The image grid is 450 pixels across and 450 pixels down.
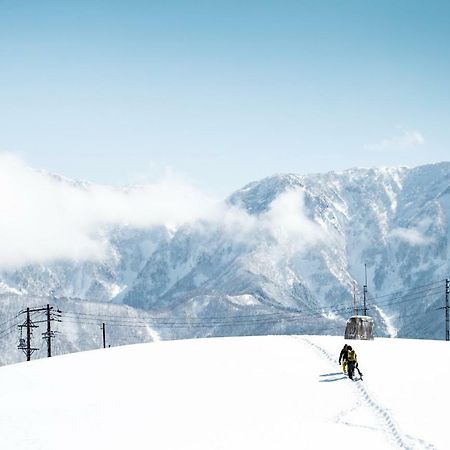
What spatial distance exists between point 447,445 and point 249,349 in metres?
25.2

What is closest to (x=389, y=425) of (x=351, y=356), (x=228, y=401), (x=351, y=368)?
(x=228, y=401)

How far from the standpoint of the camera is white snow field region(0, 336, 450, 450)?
2666cm

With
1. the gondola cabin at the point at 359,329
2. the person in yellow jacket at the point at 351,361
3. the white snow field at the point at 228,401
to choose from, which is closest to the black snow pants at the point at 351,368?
the person in yellow jacket at the point at 351,361

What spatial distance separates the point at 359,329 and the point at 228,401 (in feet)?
99.9

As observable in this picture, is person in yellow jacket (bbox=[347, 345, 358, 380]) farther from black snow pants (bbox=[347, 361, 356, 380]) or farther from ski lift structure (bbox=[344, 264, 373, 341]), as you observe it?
ski lift structure (bbox=[344, 264, 373, 341])

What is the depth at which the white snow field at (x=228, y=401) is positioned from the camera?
26656 millimetres

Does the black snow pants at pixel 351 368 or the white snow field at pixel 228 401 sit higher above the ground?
the black snow pants at pixel 351 368

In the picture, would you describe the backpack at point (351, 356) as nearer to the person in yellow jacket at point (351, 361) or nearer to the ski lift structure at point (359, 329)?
the person in yellow jacket at point (351, 361)

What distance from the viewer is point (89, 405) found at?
33438mm

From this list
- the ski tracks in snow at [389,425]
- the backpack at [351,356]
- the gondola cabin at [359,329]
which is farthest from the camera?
the gondola cabin at [359,329]

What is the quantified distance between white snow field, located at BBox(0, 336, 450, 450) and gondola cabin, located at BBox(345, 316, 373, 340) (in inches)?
420

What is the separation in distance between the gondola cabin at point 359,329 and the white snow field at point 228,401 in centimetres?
1067

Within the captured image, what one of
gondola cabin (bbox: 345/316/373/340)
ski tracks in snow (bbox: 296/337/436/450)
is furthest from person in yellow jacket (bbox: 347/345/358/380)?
gondola cabin (bbox: 345/316/373/340)

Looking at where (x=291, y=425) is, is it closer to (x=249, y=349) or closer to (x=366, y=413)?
(x=366, y=413)
